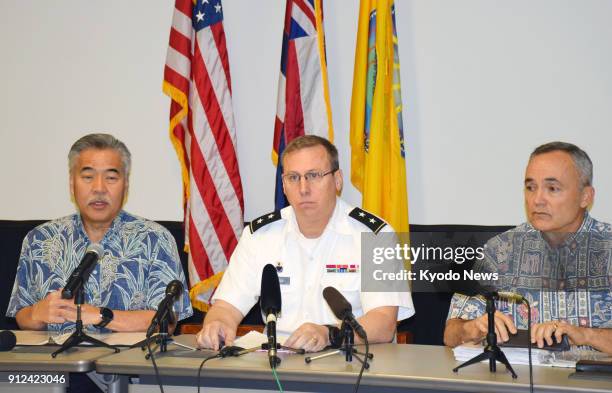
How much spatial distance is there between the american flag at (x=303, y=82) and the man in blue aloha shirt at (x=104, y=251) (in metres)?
1.21

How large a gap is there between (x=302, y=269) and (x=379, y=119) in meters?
1.38

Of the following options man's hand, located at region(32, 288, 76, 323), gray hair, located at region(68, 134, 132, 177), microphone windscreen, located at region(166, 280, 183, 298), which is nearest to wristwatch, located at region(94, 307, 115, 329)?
man's hand, located at region(32, 288, 76, 323)

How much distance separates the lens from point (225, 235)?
15.3ft

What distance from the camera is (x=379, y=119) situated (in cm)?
447

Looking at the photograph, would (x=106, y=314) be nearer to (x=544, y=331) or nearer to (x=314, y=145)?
(x=314, y=145)

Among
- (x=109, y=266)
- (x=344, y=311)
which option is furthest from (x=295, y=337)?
(x=109, y=266)

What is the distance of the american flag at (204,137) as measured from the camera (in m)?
4.65

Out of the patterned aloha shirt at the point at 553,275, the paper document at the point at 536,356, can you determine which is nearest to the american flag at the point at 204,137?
the patterned aloha shirt at the point at 553,275

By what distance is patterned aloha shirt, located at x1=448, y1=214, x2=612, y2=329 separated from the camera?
2.98 meters

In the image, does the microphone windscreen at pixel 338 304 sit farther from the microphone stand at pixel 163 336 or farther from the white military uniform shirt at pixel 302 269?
the white military uniform shirt at pixel 302 269

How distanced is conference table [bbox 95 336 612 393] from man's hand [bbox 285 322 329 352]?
0.15 ft

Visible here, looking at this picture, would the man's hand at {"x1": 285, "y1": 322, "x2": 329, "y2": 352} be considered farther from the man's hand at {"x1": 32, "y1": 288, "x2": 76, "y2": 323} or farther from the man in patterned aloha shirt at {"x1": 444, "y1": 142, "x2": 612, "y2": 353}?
the man's hand at {"x1": 32, "y1": 288, "x2": 76, "y2": 323}

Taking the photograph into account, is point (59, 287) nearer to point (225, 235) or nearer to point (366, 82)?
point (225, 235)

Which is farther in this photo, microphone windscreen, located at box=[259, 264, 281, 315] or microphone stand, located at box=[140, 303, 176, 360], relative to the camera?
microphone stand, located at box=[140, 303, 176, 360]
